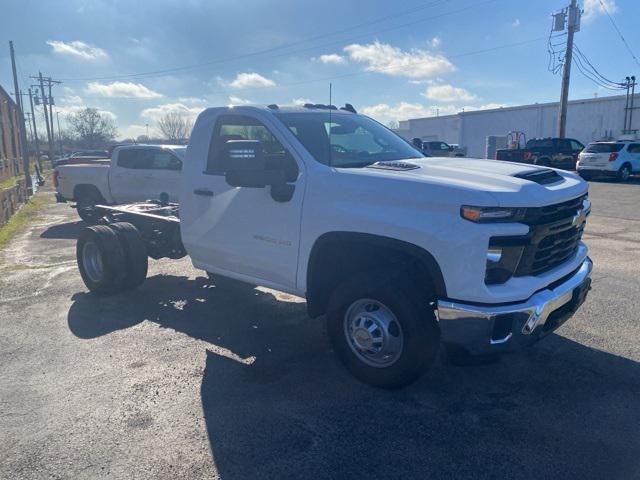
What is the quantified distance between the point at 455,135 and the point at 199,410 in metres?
50.1

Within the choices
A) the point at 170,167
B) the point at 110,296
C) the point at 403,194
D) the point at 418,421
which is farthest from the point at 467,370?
the point at 170,167

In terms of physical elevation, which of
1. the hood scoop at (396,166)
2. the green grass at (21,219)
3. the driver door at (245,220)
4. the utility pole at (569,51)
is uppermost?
the utility pole at (569,51)

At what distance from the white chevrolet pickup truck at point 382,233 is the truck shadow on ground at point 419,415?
38 centimetres

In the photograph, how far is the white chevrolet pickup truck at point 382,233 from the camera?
3305mm

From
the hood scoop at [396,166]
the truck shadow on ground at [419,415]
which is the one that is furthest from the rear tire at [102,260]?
the hood scoop at [396,166]

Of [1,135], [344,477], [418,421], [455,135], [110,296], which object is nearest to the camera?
[344,477]

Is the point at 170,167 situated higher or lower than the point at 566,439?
higher

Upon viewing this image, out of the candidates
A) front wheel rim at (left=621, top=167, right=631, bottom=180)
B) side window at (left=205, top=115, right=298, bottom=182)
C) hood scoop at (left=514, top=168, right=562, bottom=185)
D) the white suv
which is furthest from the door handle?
front wheel rim at (left=621, top=167, right=631, bottom=180)

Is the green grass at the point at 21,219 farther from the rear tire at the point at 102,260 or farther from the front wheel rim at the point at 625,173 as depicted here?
the front wheel rim at the point at 625,173

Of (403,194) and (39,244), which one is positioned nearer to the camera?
(403,194)

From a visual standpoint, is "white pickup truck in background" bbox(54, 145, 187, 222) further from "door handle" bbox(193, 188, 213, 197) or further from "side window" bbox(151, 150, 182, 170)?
"door handle" bbox(193, 188, 213, 197)

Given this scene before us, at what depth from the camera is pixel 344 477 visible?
9.65 feet

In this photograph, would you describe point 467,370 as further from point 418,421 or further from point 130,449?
point 130,449

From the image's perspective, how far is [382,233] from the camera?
11.8 ft
